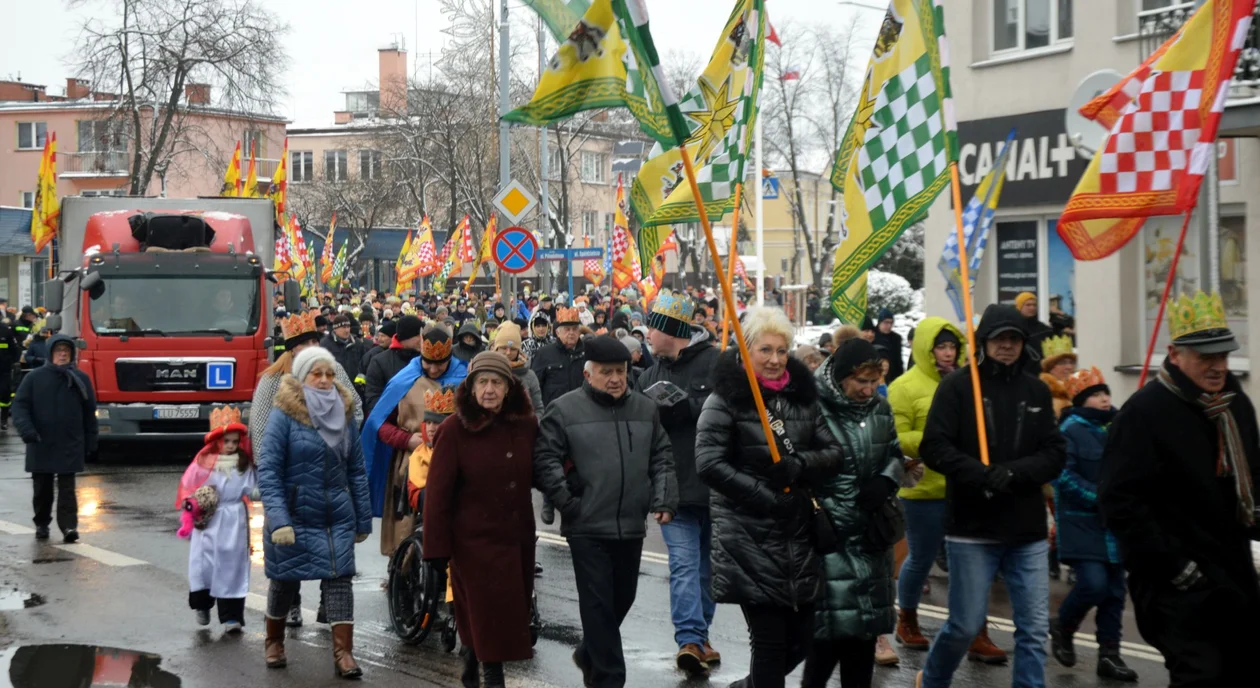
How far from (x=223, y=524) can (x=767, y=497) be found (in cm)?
443

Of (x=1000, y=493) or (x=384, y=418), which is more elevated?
(x=384, y=418)

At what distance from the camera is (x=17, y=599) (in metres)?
10.3

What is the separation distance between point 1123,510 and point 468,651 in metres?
3.17

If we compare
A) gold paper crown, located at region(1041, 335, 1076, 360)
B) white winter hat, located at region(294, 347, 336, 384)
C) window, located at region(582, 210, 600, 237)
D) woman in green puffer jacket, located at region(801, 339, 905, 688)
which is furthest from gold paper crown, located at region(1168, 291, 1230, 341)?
window, located at region(582, 210, 600, 237)

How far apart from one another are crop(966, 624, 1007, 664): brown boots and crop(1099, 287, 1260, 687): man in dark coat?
2.57 meters

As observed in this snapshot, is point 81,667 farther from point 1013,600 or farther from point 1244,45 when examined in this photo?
point 1244,45

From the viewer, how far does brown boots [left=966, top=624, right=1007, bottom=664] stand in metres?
8.33

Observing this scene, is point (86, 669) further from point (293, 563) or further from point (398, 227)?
point (398, 227)

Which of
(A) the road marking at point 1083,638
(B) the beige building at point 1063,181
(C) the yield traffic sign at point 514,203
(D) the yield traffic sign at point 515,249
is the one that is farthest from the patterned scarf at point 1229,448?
(C) the yield traffic sign at point 514,203

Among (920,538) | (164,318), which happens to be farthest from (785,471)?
(164,318)

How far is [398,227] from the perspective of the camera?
8062cm

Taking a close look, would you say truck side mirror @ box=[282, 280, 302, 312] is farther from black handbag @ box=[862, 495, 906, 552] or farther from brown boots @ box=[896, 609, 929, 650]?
black handbag @ box=[862, 495, 906, 552]

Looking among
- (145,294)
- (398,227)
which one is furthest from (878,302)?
(398,227)

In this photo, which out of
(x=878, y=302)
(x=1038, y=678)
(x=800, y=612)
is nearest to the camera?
(x=800, y=612)
